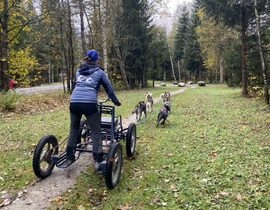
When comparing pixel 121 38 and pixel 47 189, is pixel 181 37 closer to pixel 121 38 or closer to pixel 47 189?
pixel 121 38

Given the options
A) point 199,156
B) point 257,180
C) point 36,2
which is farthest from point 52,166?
point 36,2

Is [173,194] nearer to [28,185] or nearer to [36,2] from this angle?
[28,185]

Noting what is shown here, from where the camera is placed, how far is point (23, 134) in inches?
415

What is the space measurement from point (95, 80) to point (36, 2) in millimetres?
20990

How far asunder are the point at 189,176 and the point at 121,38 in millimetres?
30057

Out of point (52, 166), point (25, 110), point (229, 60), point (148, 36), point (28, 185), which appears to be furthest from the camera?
point (148, 36)

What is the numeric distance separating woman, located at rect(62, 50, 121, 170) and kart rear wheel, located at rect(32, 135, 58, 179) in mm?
360

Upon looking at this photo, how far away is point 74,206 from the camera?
5.36m

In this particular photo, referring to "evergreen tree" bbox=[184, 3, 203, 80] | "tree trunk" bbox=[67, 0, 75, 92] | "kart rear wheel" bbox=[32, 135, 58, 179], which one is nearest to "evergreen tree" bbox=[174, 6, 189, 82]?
"evergreen tree" bbox=[184, 3, 203, 80]

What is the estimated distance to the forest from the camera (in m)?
19.9

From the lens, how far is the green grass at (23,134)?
6659mm

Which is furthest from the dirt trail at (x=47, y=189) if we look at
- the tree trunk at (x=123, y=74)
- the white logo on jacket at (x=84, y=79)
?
the tree trunk at (x=123, y=74)

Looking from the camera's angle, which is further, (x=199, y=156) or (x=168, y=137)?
(x=168, y=137)

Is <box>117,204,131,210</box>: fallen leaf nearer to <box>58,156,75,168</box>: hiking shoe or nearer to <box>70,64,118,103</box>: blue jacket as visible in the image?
<box>58,156,75,168</box>: hiking shoe
